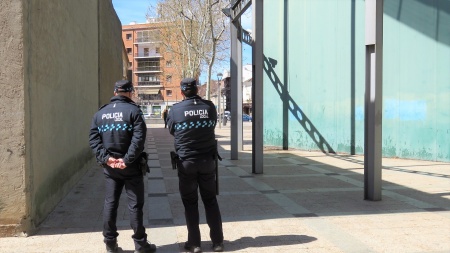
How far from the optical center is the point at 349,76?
47.6ft

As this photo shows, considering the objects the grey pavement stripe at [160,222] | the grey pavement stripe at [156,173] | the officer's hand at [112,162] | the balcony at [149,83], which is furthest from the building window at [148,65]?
the officer's hand at [112,162]

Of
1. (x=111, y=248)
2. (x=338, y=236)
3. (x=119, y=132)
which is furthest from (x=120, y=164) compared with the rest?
(x=338, y=236)

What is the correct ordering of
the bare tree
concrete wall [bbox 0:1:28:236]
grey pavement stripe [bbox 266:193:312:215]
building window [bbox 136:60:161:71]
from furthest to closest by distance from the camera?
building window [bbox 136:60:161:71] → the bare tree → grey pavement stripe [bbox 266:193:312:215] → concrete wall [bbox 0:1:28:236]

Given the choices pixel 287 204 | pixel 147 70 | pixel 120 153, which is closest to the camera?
pixel 120 153

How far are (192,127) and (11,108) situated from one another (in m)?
2.11

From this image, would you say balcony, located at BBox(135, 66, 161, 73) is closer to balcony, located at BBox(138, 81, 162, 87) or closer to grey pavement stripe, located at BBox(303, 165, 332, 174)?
balcony, located at BBox(138, 81, 162, 87)

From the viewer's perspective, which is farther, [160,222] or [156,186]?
[156,186]

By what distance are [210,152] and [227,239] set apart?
1.15 meters

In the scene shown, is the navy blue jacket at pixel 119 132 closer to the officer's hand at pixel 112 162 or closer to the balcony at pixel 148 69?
the officer's hand at pixel 112 162

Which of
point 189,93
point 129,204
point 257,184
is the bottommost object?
point 257,184

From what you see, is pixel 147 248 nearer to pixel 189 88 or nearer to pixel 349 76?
pixel 189 88

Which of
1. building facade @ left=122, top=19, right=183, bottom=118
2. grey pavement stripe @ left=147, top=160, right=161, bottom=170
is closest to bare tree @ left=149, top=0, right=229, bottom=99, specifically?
grey pavement stripe @ left=147, top=160, right=161, bottom=170

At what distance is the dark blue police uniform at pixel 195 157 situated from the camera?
464cm

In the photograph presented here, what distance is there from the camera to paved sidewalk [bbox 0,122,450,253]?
4961 mm
